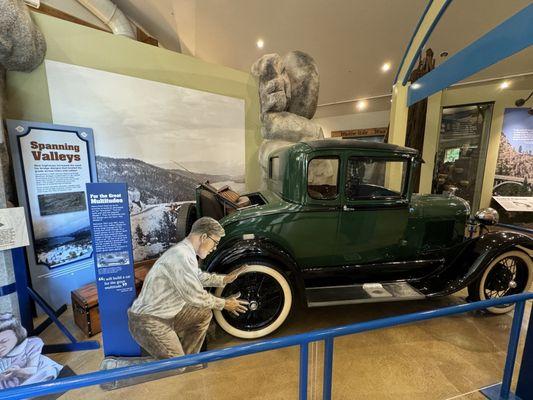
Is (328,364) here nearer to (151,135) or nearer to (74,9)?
(151,135)

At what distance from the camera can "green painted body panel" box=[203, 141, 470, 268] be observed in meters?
2.26

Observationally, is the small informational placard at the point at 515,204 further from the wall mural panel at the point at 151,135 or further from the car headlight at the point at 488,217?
the wall mural panel at the point at 151,135

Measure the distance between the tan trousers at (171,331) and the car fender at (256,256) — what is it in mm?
494

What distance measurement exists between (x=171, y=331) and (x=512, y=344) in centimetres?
220

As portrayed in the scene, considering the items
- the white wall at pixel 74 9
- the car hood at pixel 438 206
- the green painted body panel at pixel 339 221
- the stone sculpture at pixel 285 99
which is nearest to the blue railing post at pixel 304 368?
the green painted body panel at pixel 339 221

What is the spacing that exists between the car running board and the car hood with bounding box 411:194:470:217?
2.72ft

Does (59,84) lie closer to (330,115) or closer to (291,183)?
(291,183)

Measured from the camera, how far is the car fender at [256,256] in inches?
82.5

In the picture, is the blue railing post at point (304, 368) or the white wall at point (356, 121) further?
the white wall at point (356, 121)

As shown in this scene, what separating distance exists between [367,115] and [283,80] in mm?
5122

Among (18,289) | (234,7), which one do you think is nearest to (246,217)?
(18,289)

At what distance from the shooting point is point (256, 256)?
213 centimetres

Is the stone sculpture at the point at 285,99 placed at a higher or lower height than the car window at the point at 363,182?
higher

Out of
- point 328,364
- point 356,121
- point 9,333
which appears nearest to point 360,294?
point 328,364
